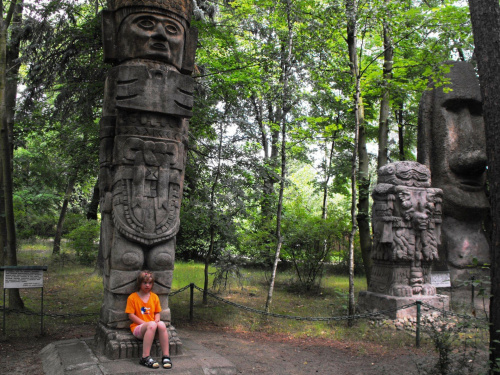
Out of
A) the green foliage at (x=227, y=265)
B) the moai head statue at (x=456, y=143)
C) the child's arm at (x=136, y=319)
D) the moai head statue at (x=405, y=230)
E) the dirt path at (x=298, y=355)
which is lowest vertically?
the dirt path at (x=298, y=355)

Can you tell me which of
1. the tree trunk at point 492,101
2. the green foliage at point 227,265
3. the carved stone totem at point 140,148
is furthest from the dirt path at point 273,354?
the tree trunk at point 492,101

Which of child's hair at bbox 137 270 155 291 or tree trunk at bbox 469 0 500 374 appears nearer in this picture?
tree trunk at bbox 469 0 500 374

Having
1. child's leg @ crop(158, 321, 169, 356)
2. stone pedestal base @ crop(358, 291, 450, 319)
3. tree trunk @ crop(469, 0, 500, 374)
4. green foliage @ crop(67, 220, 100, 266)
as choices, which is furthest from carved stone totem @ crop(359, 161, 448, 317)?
green foliage @ crop(67, 220, 100, 266)

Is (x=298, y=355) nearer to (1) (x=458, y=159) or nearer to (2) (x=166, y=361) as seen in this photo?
(2) (x=166, y=361)

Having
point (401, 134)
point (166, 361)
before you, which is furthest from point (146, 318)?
point (401, 134)

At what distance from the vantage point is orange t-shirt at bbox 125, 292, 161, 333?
16.7 ft

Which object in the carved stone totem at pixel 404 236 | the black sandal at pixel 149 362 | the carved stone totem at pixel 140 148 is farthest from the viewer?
the carved stone totem at pixel 404 236

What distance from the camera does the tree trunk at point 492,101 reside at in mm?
4371

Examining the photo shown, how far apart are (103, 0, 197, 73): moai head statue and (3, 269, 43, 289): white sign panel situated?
3577 millimetres

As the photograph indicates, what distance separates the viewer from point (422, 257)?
8453 millimetres

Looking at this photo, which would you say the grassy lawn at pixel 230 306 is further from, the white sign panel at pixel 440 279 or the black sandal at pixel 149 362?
the black sandal at pixel 149 362

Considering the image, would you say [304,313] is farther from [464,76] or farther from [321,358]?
[464,76]

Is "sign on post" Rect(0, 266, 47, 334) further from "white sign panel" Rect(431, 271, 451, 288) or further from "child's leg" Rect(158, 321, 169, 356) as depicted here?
"white sign panel" Rect(431, 271, 451, 288)

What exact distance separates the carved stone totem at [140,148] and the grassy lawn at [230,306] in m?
1.99
